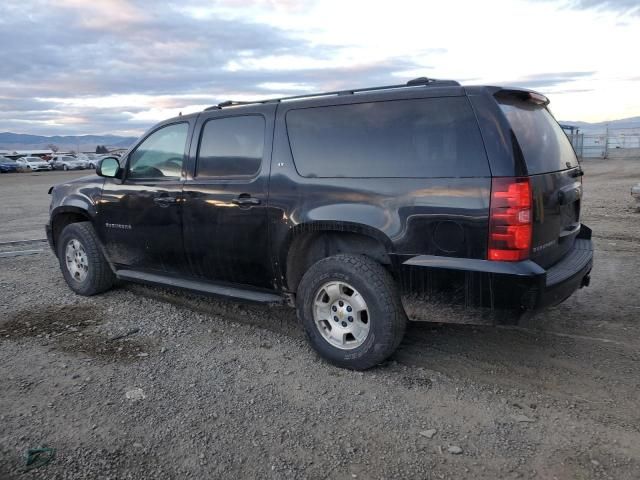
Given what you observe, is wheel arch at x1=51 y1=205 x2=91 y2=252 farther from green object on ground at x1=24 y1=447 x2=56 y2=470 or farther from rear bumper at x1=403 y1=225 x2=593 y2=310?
rear bumper at x1=403 y1=225 x2=593 y2=310

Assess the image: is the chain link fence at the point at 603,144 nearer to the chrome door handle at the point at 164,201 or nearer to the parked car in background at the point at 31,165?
the chrome door handle at the point at 164,201

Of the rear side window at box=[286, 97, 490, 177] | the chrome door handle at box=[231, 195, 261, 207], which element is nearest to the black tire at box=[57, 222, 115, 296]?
the chrome door handle at box=[231, 195, 261, 207]

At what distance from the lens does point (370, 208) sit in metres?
3.76

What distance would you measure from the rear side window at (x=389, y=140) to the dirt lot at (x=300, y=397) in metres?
1.44

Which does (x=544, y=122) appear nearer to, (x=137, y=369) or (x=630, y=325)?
(x=630, y=325)

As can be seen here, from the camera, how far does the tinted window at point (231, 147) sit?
447 cm

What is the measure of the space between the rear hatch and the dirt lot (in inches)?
34.9

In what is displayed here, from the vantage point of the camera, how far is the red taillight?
330 cm

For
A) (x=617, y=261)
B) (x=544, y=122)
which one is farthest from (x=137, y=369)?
(x=617, y=261)

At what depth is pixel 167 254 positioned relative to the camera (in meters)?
5.08

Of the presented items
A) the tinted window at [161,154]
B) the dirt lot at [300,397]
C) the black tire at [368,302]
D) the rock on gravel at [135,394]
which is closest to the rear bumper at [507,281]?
the black tire at [368,302]

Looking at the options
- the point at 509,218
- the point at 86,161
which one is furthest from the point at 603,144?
the point at 86,161

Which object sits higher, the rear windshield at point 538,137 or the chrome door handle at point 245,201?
the rear windshield at point 538,137

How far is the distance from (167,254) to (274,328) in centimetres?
119
